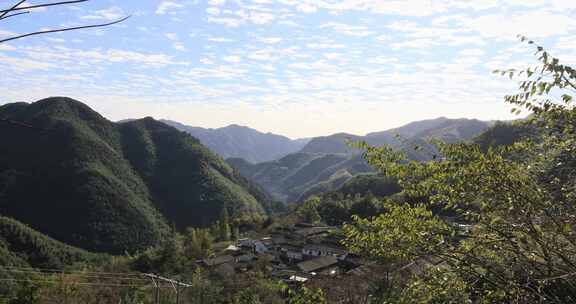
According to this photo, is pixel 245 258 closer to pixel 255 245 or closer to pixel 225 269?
pixel 255 245

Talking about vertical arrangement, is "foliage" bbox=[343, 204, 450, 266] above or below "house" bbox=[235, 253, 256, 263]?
above

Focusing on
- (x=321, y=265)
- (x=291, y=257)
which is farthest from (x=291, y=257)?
(x=321, y=265)

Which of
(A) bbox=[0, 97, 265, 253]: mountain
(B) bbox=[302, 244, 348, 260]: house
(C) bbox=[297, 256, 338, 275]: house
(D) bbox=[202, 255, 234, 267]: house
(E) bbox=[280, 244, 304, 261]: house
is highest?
(A) bbox=[0, 97, 265, 253]: mountain

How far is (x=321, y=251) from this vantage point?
41.5 m

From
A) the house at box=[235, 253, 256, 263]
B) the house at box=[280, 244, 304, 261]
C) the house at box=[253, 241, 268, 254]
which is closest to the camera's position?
the house at box=[235, 253, 256, 263]

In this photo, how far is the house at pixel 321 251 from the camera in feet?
133

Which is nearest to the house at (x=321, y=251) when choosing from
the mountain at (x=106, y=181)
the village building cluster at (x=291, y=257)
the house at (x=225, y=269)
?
the village building cluster at (x=291, y=257)

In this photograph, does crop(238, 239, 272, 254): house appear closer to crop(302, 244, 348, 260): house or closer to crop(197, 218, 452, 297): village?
crop(197, 218, 452, 297): village

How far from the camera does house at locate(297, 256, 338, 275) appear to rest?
32.5 metres

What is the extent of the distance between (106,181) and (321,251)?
185ft

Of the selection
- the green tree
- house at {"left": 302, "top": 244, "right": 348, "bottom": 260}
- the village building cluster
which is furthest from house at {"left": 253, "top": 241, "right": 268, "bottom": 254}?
the green tree

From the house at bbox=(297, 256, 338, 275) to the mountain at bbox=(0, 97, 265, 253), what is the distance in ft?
120

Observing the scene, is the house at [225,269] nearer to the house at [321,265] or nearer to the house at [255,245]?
the house at [321,265]

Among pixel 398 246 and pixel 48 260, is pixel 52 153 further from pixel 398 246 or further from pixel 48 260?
pixel 398 246
